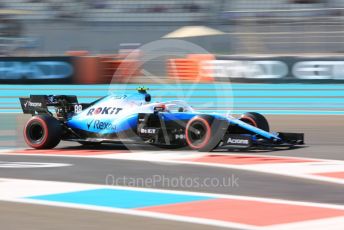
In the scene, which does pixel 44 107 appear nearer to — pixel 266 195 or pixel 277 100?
pixel 266 195

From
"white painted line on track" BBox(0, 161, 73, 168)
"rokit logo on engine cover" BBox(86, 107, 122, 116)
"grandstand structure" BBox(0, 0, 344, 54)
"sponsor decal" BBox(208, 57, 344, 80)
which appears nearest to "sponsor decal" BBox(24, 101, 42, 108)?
"rokit logo on engine cover" BBox(86, 107, 122, 116)

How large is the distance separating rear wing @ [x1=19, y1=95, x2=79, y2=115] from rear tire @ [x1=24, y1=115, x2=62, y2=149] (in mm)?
444

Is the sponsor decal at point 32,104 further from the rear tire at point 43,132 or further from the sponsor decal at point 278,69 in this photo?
the sponsor decal at point 278,69

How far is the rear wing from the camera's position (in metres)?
10.2

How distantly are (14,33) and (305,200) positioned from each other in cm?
2434

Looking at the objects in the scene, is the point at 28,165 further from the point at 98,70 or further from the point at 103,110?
the point at 98,70

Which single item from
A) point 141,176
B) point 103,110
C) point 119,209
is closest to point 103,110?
point 103,110

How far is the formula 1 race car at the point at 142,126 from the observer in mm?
8961

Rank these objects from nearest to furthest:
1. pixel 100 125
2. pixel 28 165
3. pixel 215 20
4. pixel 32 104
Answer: pixel 28 165 → pixel 100 125 → pixel 32 104 → pixel 215 20

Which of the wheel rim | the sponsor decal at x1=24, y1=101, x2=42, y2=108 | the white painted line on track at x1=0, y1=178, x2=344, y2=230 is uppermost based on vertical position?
the sponsor decal at x1=24, y1=101, x2=42, y2=108

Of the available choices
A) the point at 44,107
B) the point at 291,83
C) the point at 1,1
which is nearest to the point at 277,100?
the point at 291,83

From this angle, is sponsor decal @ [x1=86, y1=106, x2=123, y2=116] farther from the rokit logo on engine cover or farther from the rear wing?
the rear wing

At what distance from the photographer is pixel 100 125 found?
31.7 ft

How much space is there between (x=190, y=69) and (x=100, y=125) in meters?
11.9
